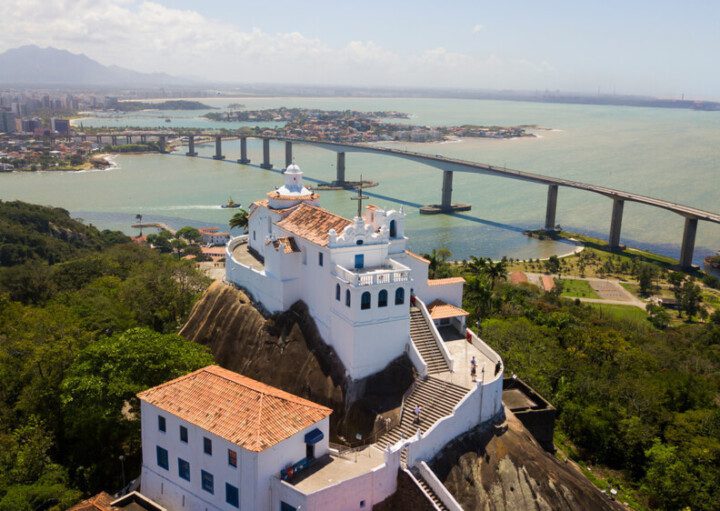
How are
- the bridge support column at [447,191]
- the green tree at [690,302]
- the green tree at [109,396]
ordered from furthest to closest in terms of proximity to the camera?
the bridge support column at [447,191], the green tree at [690,302], the green tree at [109,396]

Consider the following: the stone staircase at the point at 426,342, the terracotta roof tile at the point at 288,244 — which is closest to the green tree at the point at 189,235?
the terracotta roof tile at the point at 288,244

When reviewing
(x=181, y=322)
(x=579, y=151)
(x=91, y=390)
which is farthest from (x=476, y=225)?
(x=579, y=151)

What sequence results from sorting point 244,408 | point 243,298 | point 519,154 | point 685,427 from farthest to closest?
1. point 519,154
2. point 243,298
3. point 685,427
4. point 244,408

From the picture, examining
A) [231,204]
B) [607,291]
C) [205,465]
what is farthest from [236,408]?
[231,204]

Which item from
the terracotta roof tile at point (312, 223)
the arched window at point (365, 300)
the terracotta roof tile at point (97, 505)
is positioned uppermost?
the terracotta roof tile at point (312, 223)

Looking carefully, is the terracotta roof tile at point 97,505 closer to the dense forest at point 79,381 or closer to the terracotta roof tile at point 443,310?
the dense forest at point 79,381

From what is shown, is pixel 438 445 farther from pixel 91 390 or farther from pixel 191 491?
pixel 91 390

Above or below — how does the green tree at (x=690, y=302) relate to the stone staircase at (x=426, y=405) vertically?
below
